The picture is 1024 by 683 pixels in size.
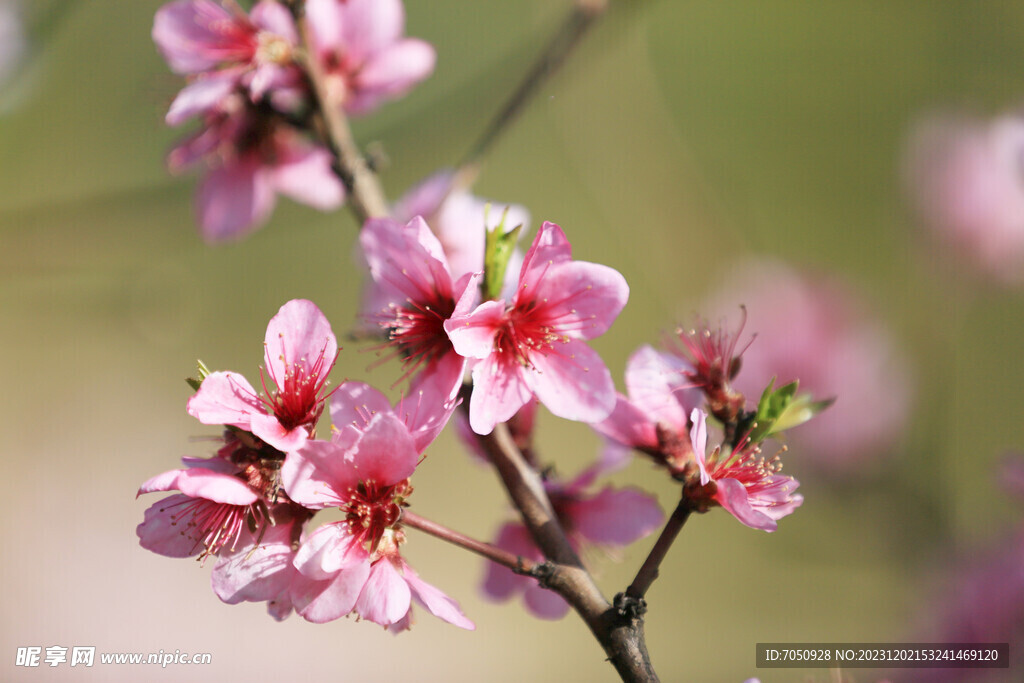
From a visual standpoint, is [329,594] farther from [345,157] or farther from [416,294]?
[345,157]

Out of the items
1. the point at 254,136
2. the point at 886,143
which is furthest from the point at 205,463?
the point at 886,143

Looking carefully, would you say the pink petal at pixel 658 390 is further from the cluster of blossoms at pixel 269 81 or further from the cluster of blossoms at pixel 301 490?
the cluster of blossoms at pixel 269 81

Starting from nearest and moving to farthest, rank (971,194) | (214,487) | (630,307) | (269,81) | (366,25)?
(214,487), (269,81), (366,25), (971,194), (630,307)

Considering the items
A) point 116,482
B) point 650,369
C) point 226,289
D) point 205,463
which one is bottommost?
point 205,463

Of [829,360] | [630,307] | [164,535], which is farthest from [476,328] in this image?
[630,307]

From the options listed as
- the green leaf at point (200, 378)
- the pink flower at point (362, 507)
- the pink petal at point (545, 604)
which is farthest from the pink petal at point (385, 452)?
the pink petal at point (545, 604)

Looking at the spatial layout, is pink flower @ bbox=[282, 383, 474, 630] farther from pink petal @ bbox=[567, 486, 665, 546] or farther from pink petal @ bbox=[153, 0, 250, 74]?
pink petal @ bbox=[153, 0, 250, 74]

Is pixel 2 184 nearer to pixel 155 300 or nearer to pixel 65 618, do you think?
pixel 65 618
